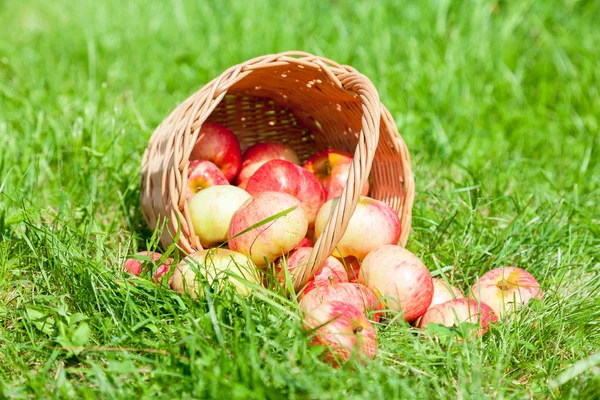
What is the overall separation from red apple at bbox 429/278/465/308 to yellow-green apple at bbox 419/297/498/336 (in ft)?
0.26

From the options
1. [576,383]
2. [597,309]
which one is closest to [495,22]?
[597,309]

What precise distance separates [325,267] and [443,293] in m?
0.43

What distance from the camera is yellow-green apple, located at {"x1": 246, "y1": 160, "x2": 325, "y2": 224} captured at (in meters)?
2.37

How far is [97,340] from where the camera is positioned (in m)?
1.85

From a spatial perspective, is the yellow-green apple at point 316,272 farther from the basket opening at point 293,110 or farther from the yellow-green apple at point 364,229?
the basket opening at point 293,110

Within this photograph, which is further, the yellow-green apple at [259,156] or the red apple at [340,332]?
the yellow-green apple at [259,156]

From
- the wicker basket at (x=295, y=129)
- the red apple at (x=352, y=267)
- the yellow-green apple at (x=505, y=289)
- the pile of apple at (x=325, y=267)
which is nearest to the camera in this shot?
the pile of apple at (x=325, y=267)

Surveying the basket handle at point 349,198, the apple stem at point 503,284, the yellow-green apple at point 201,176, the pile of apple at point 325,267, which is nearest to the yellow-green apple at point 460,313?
the pile of apple at point 325,267

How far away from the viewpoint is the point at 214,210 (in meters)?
2.22

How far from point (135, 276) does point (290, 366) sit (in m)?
0.67

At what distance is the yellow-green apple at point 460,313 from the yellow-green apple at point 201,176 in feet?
3.15

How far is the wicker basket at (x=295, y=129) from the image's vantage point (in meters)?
2.00

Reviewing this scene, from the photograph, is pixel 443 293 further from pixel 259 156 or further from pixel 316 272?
pixel 259 156

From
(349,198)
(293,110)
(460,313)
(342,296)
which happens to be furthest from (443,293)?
(293,110)
